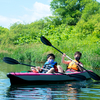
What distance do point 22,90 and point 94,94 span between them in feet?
5.66

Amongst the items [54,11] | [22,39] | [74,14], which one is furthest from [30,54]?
[54,11]

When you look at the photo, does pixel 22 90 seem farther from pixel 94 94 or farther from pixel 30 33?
pixel 30 33

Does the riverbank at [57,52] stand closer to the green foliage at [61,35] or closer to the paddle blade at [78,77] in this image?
the green foliage at [61,35]

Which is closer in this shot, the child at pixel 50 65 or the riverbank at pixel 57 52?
the child at pixel 50 65

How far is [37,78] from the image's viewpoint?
6375mm

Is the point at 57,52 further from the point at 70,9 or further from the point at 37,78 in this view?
the point at 70,9

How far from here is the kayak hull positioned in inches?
242

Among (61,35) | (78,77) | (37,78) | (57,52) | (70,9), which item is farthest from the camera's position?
(70,9)

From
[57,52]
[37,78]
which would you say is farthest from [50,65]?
[57,52]

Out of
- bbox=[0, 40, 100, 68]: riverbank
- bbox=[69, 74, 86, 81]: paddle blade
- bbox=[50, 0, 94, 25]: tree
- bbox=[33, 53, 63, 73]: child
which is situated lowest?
bbox=[69, 74, 86, 81]: paddle blade

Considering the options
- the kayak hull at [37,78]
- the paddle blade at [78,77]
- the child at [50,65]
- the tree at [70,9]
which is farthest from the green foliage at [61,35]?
the child at [50,65]

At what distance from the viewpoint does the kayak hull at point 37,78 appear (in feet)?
20.2

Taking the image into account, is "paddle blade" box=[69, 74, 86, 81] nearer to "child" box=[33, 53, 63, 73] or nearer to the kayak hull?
the kayak hull

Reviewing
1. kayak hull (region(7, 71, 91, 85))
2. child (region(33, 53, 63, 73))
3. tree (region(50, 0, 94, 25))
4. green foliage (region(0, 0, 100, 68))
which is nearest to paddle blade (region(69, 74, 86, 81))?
kayak hull (region(7, 71, 91, 85))
